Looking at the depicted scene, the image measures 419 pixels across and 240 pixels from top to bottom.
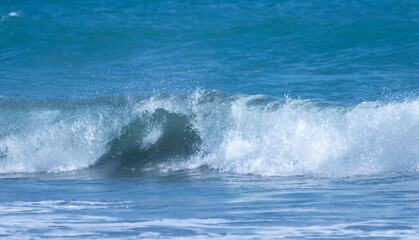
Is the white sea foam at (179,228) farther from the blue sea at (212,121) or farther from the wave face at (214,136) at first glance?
the wave face at (214,136)

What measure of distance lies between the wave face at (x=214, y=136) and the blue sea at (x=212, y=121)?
0.02m

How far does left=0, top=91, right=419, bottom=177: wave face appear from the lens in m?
7.93

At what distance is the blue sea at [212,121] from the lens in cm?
534

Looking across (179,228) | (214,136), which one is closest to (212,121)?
(214,136)

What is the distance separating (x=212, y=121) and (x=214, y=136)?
0.36m

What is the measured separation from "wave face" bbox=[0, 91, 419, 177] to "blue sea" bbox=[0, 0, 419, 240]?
2 cm

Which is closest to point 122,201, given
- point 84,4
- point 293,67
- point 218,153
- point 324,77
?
point 218,153

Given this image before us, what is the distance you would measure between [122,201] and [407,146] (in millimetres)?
3557

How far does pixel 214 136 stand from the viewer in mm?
9039

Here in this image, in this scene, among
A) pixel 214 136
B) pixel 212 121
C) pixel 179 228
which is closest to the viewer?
pixel 179 228

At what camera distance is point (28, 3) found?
21375 mm

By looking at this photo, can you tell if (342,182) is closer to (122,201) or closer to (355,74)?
(122,201)

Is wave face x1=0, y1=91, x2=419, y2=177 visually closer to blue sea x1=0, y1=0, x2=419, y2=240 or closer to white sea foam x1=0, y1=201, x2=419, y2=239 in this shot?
blue sea x1=0, y1=0, x2=419, y2=240

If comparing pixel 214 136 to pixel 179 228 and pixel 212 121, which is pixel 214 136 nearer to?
pixel 212 121
